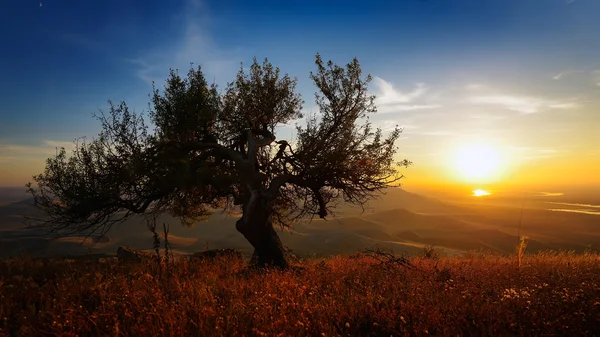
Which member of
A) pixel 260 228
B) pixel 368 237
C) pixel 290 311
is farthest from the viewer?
pixel 368 237

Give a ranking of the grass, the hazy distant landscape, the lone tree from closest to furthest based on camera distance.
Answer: the grass, the lone tree, the hazy distant landscape

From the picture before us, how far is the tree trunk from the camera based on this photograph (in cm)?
1307

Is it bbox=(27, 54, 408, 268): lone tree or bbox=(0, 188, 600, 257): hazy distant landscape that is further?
bbox=(0, 188, 600, 257): hazy distant landscape

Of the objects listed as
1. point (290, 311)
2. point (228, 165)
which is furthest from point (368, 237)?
point (290, 311)

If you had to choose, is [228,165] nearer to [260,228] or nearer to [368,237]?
[260,228]

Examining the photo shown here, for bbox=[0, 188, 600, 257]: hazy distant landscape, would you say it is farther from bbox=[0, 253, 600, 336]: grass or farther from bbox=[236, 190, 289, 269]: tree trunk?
bbox=[0, 253, 600, 336]: grass

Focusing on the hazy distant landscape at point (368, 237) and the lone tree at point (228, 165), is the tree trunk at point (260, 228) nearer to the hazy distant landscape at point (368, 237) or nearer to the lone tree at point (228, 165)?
the lone tree at point (228, 165)

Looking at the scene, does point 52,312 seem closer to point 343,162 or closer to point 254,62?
point 343,162

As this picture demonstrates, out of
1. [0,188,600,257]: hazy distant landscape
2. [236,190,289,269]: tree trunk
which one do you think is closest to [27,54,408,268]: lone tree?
[236,190,289,269]: tree trunk

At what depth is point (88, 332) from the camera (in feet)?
16.8

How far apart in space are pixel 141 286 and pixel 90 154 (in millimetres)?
8250

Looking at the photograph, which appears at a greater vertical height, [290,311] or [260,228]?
[260,228]

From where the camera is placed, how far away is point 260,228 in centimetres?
A: 1331

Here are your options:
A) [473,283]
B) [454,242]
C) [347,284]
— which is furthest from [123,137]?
[454,242]
